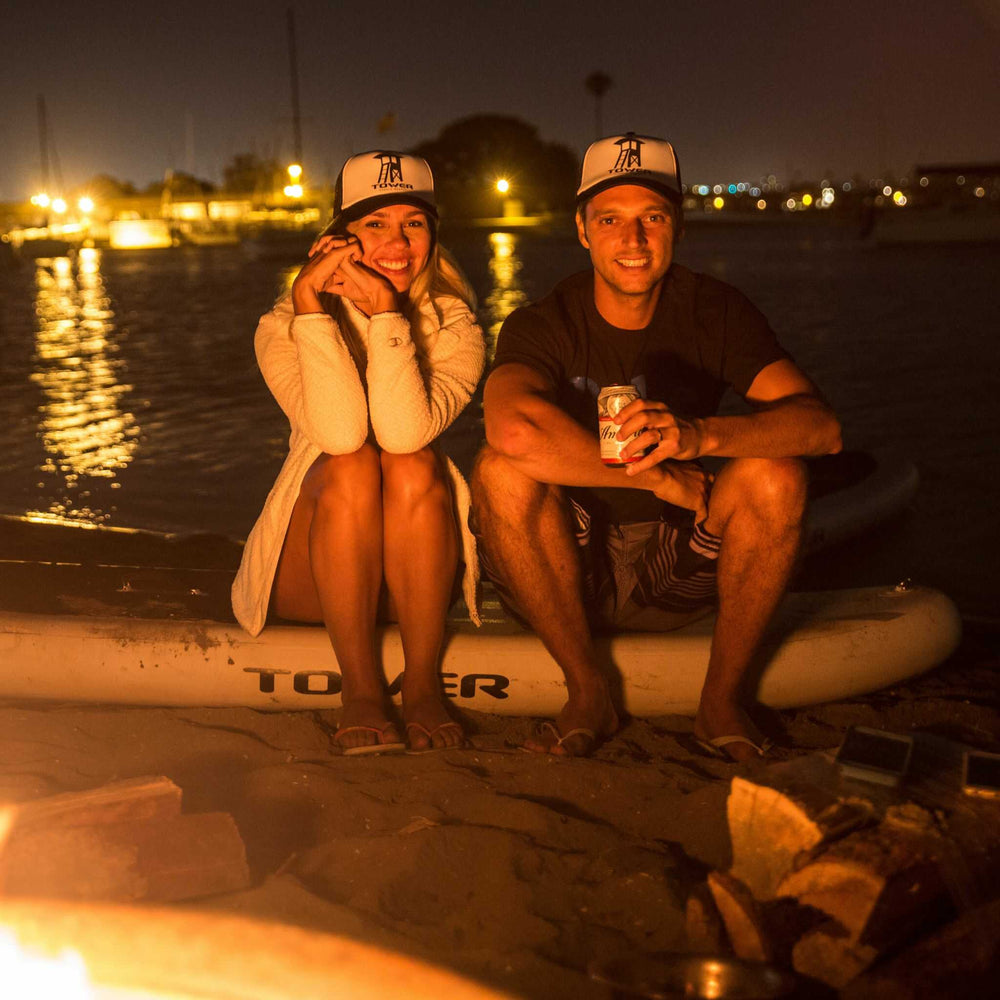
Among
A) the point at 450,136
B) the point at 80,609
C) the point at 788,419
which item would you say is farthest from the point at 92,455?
the point at 450,136

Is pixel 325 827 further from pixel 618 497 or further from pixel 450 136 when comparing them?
pixel 450 136

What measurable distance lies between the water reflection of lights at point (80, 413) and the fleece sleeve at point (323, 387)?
12.3 ft

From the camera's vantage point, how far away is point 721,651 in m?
3.34

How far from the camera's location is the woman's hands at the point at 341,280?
3.34m

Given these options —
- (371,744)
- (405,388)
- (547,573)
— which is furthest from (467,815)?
(405,388)

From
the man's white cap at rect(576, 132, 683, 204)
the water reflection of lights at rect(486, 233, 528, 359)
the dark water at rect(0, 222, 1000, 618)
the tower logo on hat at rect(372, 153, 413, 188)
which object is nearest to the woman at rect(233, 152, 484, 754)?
the tower logo on hat at rect(372, 153, 413, 188)

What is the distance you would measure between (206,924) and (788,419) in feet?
6.80

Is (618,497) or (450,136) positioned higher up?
(450,136)

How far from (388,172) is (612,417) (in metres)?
1.07

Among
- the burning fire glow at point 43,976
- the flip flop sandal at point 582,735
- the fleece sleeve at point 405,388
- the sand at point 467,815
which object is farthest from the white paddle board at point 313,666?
the burning fire glow at point 43,976

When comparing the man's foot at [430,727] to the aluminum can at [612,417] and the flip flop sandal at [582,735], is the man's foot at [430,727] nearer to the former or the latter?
the flip flop sandal at [582,735]

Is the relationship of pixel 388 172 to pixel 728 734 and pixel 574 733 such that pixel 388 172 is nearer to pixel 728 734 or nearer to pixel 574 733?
pixel 574 733

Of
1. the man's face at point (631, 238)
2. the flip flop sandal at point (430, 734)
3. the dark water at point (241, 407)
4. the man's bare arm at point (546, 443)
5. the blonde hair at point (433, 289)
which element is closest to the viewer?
the man's bare arm at point (546, 443)

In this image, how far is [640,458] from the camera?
299cm
